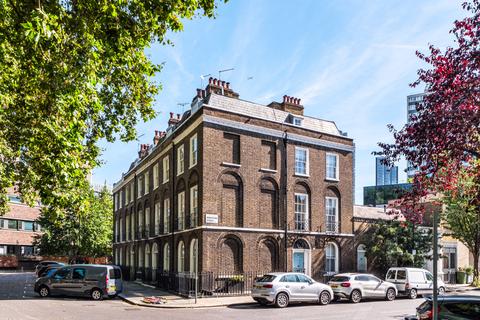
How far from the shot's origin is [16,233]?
2569 inches

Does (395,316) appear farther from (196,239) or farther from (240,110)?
(240,110)

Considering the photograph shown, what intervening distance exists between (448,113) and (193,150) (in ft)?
66.8

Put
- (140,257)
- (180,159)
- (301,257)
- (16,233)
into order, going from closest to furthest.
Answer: (301,257), (180,159), (140,257), (16,233)

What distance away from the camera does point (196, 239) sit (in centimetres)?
2638

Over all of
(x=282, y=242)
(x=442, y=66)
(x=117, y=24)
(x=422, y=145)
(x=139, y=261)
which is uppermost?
(x=117, y=24)

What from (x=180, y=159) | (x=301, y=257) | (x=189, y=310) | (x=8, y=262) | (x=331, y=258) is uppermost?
(x=180, y=159)

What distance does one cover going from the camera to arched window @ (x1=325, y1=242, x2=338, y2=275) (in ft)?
99.2

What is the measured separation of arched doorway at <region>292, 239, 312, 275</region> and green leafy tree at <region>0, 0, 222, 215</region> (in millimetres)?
18402

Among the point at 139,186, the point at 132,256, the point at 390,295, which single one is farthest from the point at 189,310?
the point at 132,256

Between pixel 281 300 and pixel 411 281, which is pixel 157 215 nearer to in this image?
pixel 281 300

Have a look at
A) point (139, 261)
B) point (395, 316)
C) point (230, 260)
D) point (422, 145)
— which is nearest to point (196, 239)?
point (230, 260)

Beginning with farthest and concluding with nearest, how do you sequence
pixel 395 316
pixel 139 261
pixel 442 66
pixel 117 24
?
pixel 139 261, pixel 395 316, pixel 117 24, pixel 442 66

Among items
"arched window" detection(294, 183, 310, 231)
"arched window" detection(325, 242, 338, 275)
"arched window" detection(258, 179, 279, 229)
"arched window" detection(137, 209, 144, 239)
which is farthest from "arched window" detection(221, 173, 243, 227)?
"arched window" detection(137, 209, 144, 239)

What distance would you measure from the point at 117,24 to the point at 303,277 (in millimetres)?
15515
